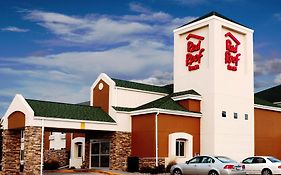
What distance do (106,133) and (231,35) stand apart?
12.8m

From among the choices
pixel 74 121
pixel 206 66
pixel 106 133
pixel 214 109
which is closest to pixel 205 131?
pixel 214 109

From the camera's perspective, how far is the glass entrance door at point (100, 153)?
36.3 meters

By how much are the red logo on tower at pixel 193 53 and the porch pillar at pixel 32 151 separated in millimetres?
13922

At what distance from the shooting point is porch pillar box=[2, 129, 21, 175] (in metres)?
33.8

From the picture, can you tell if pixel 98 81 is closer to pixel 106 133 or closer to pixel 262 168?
pixel 106 133

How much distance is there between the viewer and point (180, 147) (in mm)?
34125

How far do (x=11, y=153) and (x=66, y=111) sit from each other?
17.1 feet

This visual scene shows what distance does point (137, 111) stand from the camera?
3441 cm

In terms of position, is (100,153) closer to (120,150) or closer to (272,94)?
(120,150)

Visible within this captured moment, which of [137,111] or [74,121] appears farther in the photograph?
[137,111]

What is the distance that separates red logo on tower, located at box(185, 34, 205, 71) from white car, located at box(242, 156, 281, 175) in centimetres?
1086

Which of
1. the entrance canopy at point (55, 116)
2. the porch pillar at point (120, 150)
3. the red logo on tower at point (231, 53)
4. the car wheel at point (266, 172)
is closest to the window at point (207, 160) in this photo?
the car wheel at point (266, 172)

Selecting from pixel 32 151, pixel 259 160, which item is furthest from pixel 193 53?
pixel 32 151

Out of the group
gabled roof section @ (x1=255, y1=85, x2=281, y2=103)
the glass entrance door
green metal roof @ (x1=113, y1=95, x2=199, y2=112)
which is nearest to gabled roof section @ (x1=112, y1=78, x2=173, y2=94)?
green metal roof @ (x1=113, y1=95, x2=199, y2=112)
